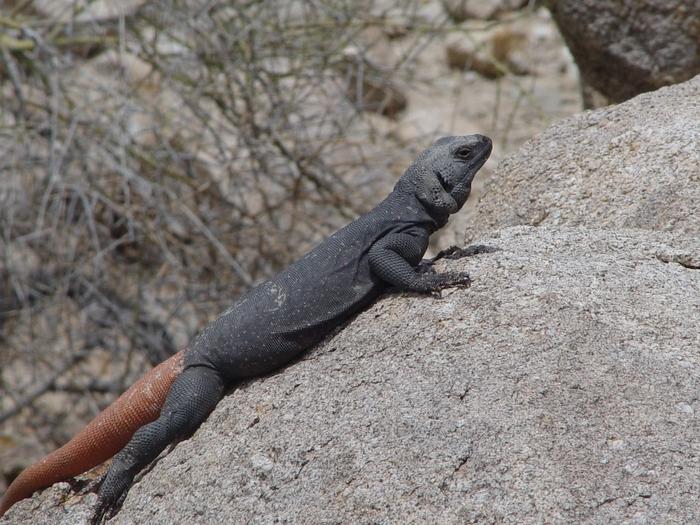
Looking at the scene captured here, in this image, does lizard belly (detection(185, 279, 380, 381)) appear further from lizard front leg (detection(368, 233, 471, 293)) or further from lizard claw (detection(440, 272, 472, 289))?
lizard claw (detection(440, 272, 472, 289))

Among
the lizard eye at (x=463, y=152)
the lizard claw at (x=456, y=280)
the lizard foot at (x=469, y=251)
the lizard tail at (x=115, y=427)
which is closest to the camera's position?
the lizard claw at (x=456, y=280)

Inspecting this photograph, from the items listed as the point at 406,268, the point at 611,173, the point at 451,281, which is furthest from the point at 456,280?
the point at 611,173

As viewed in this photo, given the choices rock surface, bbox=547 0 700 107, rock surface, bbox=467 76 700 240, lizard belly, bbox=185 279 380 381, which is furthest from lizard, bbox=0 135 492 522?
rock surface, bbox=547 0 700 107

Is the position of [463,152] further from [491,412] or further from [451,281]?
[491,412]

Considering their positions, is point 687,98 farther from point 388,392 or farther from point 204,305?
point 204,305

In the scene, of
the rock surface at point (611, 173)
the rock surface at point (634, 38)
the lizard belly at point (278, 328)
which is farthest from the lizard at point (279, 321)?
the rock surface at point (634, 38)

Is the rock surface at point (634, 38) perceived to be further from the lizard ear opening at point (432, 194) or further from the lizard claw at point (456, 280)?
the lizard claw at point (456, 280)

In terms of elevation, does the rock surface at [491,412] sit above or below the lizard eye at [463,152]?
below
